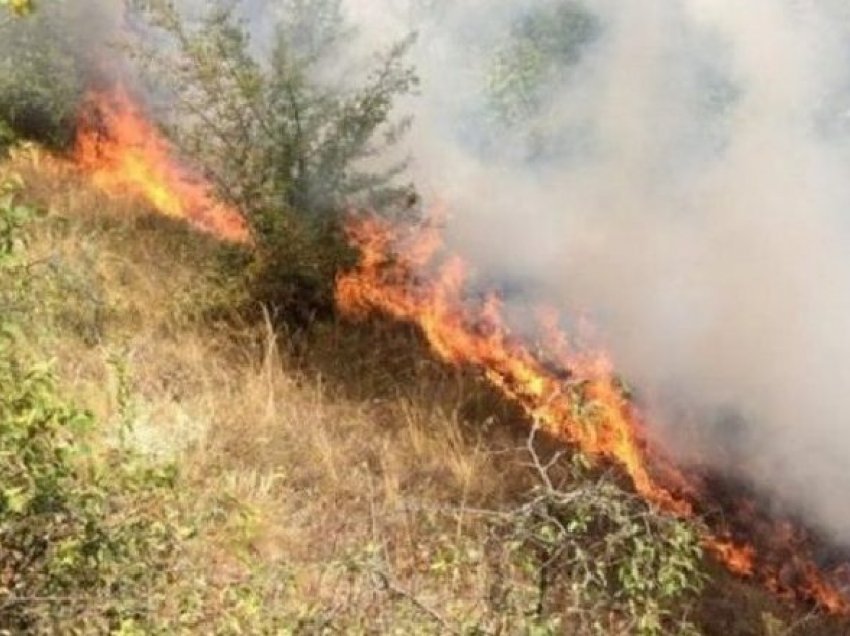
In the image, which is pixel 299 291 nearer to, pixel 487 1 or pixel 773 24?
pixel 773 24

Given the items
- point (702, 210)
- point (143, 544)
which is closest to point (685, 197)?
point (702, 210)

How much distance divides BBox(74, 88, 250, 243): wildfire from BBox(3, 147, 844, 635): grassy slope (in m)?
0.92

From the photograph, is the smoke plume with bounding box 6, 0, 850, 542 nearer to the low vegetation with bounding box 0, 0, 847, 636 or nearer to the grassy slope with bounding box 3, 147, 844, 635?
the low vegetation with bounding box 0, 0, 847, 636

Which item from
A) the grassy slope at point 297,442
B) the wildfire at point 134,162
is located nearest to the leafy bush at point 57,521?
the grassy slope at point 297,442

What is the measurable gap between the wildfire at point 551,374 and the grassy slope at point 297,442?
42 centimetres

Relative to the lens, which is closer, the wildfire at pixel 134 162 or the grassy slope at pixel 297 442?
the grassy slope at pixel 297 442

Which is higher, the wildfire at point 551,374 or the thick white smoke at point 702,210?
the thick white smoke at point 702,210

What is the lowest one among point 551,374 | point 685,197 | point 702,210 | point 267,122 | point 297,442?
point 297,442

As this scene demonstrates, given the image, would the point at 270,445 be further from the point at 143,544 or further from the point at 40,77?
the point at 40,77

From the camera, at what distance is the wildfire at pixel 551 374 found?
6930 mm

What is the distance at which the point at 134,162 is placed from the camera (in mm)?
10461

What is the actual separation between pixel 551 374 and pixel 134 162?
495cm

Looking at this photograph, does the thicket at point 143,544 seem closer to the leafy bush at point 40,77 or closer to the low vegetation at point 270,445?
the low vegetation at point 270,445

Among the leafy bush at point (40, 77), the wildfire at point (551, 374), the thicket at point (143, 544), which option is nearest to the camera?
the thicket at point (143, 544)
